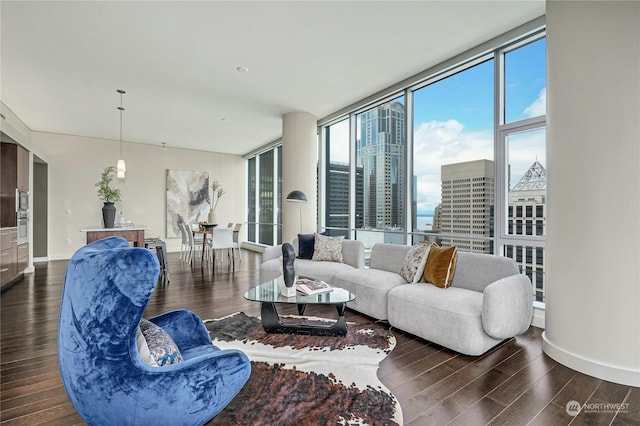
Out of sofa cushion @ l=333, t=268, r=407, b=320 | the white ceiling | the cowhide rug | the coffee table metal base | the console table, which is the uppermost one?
the white ceiling

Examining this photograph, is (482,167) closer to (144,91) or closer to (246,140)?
(144,91)

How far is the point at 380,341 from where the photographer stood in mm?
2736

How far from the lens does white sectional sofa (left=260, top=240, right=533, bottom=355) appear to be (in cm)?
246

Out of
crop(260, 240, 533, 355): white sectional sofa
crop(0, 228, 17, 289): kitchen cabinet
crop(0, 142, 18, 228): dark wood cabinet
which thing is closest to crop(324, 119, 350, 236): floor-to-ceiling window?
crop(260, 240, 533, 355): white sectional sofa

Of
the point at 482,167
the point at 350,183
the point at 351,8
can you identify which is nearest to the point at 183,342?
the point at 351,8

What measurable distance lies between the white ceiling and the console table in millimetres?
2204

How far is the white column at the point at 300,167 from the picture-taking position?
5969 millimetres

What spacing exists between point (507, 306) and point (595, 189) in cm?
111

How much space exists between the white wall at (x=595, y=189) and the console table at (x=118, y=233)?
5.49 metres

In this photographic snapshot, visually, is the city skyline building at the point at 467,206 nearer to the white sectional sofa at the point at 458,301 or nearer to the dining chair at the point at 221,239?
the white sectional sofa at the point at 458,301

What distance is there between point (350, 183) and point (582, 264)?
3975 mm

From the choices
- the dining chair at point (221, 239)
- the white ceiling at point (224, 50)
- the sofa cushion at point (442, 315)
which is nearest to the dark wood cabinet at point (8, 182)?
the white ceiling at point (224, 50)

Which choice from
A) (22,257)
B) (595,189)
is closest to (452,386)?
(595,189)

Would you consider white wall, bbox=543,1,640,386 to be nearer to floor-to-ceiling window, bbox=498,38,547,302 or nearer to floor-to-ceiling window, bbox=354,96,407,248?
floor-to-ceiling window, bbox=498,38,547,302
